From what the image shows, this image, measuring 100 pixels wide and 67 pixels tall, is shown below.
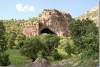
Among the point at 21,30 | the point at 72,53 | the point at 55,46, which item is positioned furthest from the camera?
the point at 21,30

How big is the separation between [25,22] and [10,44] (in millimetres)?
13516

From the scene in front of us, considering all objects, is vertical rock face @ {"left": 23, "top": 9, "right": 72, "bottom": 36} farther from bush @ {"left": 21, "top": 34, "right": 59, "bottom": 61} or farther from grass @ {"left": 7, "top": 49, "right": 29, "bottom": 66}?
bush @ {"left": 21, "top": 34, "right": 59, "bottom": 61}

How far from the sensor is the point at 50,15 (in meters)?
41.4

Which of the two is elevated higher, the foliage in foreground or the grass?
the foliage in foreground

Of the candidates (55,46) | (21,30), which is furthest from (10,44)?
(21,30)

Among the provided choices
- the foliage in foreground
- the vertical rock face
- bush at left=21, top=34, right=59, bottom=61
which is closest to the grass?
bush at left=21, top=34, right=59, bottom=61

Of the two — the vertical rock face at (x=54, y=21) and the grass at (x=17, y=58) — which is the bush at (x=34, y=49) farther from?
the vertical rock face at (x=54, y=21)

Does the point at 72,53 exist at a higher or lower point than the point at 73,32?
lower

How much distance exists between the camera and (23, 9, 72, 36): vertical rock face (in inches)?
1621

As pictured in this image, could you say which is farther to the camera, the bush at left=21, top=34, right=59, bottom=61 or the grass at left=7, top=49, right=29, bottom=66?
the bush at left=21, top=34, right=59, bottom=61

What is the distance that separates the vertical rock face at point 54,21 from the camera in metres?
41.2

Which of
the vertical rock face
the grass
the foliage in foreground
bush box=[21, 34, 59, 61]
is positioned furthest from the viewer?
the vertical rock face

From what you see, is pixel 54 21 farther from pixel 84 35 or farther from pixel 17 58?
pixel 17 58

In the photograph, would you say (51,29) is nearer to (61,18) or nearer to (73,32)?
(61,18)
